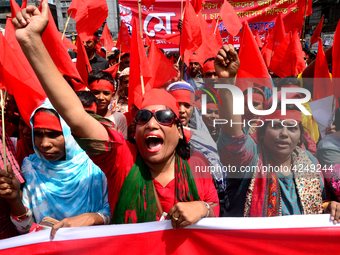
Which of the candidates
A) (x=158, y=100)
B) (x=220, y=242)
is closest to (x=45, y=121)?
(x=158, y=100)

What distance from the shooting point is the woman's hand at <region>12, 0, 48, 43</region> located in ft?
3.86

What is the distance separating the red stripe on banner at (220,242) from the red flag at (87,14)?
2702mm

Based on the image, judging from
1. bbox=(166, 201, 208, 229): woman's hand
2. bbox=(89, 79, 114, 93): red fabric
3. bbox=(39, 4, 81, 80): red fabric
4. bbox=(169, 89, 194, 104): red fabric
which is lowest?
bbox=(166, 201, 208, 229): woman's hand

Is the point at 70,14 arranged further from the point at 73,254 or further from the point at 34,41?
the point at 73,254

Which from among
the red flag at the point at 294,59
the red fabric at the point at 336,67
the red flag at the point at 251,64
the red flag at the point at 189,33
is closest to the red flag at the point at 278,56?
the red flag at the point at 294,59

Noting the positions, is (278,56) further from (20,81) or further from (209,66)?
(20,81)

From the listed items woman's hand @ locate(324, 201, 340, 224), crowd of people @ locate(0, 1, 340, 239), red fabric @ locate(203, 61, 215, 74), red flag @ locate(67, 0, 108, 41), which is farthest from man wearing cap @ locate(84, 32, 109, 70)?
woman's hand @ locate(324, 201, 340, 224)

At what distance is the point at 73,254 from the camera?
5.00 ft

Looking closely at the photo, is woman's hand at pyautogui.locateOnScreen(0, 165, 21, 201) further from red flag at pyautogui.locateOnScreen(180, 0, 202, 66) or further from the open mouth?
red flag at pyautogui.locateOnScreen(180, 0, 202, 66)

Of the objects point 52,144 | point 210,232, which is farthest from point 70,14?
point 210,232

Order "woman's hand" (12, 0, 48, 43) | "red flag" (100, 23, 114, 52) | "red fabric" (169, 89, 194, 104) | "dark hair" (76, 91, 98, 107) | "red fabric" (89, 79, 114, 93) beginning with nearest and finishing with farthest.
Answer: "woman's hand" (12, 0, 48, 43)
"dark hair" (76, 91, 98, 107)
"red fabric" (169, 89, 194, 104)
"red fabric" (89, 79, 114, 93)
"red flag" (100, 23, 114, 52)

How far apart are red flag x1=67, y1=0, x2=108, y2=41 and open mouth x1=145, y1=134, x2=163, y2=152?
2339mm

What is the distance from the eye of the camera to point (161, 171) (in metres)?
1.73

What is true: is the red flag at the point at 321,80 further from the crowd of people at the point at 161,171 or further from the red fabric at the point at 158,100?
the red fabric at the point at 158,100
